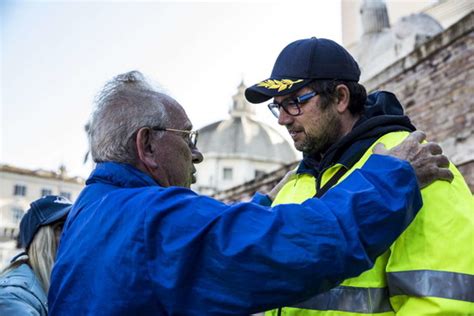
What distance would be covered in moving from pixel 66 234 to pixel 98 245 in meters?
0.34

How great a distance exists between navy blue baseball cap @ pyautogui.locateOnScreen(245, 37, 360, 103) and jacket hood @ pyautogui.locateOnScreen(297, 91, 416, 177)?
17cm

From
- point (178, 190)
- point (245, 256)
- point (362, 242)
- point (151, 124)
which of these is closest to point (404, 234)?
point (362, 242)

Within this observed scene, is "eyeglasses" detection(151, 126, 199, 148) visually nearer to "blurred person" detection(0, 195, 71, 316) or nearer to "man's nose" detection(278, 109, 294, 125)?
"man's nose" detection(278, 109, 294, 125)

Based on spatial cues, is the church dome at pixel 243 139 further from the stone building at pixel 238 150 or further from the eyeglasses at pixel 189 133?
the eyeglasses at pixel 189 133

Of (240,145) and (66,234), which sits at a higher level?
(66,234)

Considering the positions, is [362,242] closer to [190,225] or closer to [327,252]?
[327,252]

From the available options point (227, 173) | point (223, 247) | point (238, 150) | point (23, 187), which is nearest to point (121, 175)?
point (223, 247)

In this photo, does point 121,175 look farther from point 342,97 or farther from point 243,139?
point 243,139

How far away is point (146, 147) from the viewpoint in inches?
83.5

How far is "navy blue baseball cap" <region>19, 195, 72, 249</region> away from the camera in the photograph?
3.62 m

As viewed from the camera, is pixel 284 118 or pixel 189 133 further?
pixel 284 118

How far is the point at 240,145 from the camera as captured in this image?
178 feet

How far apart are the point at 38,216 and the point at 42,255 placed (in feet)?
0.98

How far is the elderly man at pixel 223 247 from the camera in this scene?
1.61 m
